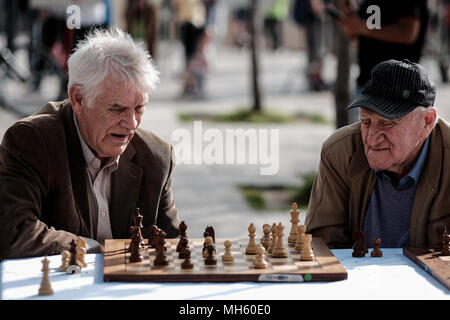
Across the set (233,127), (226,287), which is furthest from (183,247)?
(233,127)

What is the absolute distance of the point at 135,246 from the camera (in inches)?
127

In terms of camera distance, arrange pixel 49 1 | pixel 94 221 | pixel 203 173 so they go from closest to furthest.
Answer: pixel 94 221 < pixel 203 173 < pixel 49 1

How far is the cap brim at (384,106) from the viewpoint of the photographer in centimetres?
367

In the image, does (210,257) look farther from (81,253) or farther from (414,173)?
(414,173)

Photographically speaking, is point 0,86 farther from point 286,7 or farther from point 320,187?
point 286,7

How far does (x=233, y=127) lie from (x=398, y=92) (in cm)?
800

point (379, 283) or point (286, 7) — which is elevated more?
point (286, 7)

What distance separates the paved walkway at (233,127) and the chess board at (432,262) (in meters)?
3.39

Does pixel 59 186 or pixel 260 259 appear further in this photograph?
pixel 59 186

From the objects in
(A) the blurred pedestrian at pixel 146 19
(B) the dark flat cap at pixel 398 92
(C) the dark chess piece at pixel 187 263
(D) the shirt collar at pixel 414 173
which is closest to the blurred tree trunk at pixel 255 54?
(A) the blurred pedestrian at pixel 146 19

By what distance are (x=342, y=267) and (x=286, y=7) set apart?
58.2ft

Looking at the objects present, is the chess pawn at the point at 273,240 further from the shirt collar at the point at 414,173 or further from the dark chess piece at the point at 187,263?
the shirt collar at the point at 414,173

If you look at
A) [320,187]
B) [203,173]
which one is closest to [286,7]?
[203,173]
